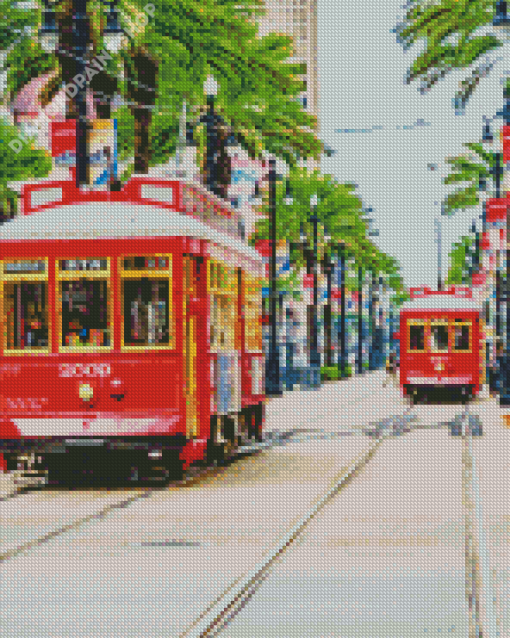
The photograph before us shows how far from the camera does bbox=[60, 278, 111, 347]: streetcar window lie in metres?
16.4

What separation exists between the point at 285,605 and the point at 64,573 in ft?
6.53

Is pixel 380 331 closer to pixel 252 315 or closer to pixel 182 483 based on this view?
pixel 252 315

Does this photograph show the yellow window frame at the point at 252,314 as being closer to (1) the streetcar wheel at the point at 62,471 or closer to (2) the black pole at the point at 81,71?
(1) the streetcar wheel at the point at 62,471

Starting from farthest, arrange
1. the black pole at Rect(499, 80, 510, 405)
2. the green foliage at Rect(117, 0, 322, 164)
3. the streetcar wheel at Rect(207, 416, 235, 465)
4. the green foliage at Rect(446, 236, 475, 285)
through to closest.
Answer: the green foliage at Rect(446, 236, 475, 285)
the black pole at Rect(499, 80, 510, 405)
the green foliage at Rect(117, 0, 322, 164)
the streetcar wheel at Rect(207, 416, 235, 465)

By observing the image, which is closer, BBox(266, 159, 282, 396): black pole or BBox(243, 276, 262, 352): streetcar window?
BBox(243, 276, 262, 352): streetcar window

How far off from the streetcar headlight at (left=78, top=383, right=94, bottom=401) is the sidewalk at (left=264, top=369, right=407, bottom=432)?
465 inches

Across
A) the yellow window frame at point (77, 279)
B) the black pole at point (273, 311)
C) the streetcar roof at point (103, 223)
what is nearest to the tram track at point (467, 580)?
the yellow window frame at point (77, 279)

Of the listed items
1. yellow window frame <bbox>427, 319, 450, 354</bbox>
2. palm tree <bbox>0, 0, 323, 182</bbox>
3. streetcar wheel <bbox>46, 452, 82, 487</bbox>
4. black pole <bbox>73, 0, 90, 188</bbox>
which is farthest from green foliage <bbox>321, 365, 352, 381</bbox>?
streetcar wheel <bbox>46, 452, 82, 487</bbox>

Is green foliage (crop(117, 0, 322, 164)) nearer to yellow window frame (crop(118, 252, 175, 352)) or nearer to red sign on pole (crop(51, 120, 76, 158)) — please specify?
red sign on pole (crop(51, 120, 76, 158))

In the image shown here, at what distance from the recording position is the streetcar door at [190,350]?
16.4 meters

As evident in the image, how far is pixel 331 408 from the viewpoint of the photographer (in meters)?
37.5

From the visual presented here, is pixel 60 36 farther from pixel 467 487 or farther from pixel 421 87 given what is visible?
pixel 467 487

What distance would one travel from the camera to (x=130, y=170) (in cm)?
3309

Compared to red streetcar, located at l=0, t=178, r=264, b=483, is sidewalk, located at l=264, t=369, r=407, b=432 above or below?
below
